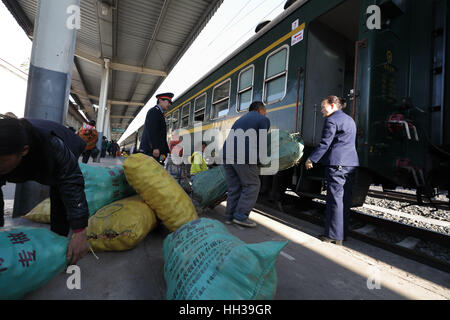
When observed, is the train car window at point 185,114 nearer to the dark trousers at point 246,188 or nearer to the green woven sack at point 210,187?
the green woven sack at point 210,187

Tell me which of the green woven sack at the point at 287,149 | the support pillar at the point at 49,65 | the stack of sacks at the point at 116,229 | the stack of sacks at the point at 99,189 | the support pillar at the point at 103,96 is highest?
the support pillar at the point at 103,96

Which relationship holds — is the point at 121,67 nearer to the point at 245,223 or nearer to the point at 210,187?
the point at 210,187

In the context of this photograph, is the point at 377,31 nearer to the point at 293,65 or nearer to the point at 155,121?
the point at 293,65

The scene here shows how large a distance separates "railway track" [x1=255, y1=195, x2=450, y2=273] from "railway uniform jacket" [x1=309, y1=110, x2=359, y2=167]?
978 millimetres

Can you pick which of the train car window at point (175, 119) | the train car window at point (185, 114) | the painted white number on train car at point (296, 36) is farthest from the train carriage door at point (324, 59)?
the train car window at point (175, 119)

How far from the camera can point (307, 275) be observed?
1.70 m

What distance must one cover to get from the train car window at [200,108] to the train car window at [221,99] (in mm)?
648

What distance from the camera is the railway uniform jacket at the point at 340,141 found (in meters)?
2.44

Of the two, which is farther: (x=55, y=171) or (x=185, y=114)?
(x=185, y=114)

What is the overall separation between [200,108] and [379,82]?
15.9 ft

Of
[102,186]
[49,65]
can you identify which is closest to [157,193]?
[102,186]

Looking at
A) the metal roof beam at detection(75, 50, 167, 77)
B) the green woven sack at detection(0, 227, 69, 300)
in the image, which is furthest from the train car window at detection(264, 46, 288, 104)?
the metal roof beam at detection(75, 50, 167, 77)

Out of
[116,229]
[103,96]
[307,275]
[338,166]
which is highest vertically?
[103,96]
